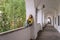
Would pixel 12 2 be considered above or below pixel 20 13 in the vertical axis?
above

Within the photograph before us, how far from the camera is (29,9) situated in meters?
9.02

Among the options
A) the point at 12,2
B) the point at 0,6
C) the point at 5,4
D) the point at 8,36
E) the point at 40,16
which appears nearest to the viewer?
the point at 8,36

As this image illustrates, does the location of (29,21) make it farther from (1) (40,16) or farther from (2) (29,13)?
(1) (40,16)

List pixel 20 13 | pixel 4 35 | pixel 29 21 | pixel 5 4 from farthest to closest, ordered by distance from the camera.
→ pixel 20 13
pixel 5 4
pixel 29 21
pixel 4 35

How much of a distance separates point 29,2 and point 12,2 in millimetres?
6091

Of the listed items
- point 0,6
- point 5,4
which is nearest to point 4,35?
point 0,6

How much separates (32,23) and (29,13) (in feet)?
2.14

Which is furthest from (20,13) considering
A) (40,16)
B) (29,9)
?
(29,9)

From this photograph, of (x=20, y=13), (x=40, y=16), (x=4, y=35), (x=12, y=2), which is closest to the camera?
(x=4, y=35)

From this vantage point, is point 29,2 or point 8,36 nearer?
point 8,36

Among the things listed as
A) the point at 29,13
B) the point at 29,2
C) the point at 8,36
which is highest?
the point at 29,2

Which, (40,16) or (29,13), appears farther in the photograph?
(40,16)

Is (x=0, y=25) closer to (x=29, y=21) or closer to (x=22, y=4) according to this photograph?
(x=29, y=21)

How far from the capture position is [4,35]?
3.89m
